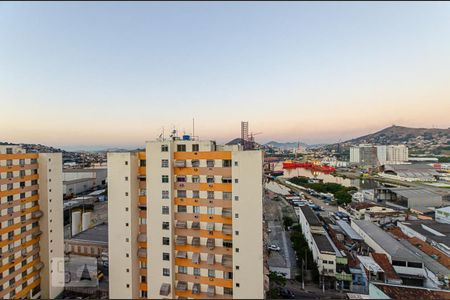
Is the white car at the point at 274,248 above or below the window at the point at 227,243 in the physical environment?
below

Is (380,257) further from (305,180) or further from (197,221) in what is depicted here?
(305,180)

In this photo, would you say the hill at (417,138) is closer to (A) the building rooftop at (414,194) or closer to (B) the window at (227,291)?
(A) the building rooftop at (414,194)

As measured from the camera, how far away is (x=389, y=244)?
16.0 m

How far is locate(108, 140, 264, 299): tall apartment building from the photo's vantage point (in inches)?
312

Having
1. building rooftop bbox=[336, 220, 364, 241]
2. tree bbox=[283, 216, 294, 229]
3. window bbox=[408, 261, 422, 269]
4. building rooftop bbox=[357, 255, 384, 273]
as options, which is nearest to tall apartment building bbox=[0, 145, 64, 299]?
building rooftop bbox=[357, 255, 384, 273]

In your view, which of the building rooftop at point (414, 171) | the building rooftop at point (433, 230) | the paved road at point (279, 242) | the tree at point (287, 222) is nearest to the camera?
the paved road at point (279, 242)

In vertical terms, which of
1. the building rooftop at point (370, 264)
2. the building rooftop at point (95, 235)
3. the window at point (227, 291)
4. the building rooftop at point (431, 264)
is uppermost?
the window at point (227, 291)

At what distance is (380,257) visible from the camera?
14477mm

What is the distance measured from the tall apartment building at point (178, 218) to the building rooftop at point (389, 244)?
1239 cm

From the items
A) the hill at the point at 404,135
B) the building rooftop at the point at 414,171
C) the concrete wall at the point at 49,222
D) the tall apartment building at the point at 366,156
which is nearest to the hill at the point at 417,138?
the hill at the point at 404,135

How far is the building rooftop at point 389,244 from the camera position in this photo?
553 inches

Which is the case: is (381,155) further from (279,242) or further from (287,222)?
(279,242)

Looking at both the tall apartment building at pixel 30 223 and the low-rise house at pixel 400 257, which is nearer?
the tall apartment building at pixel 30 223

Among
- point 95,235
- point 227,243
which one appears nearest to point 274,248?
point 227,243
